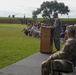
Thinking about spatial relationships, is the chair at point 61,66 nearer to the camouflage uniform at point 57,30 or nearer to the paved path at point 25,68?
the paved path at point 25,68

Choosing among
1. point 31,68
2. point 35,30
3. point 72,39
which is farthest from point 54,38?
point 35,30

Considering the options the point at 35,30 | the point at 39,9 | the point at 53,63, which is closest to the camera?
the point at 53,63

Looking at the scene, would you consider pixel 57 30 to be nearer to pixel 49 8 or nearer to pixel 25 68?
pixel 25 68

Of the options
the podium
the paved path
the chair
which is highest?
the chair

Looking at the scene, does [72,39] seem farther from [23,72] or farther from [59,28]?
[59,28]

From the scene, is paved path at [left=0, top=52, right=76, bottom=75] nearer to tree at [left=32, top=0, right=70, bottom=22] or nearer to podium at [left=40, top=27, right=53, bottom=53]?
podium at [left=40, top=27, right=53, bottom=53]

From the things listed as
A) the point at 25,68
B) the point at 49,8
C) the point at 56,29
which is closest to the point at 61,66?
the point at 25,68

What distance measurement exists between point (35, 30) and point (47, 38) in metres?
14.0

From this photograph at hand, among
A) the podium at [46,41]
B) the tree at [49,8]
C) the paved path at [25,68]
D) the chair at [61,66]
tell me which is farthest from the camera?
the tree at [49,8]

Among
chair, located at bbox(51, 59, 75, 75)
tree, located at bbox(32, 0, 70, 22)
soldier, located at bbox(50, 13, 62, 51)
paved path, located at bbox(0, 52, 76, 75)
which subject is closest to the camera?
chair, located at bbox(51, 59, 75, 75)

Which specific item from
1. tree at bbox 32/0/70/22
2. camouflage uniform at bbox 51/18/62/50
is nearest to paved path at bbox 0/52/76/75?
camouflage uniform at bbox 51/18/62/50

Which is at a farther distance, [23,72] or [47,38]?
[47,38]

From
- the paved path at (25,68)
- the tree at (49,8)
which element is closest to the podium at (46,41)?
the paved path at (25,68)

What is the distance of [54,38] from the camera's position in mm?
16375
